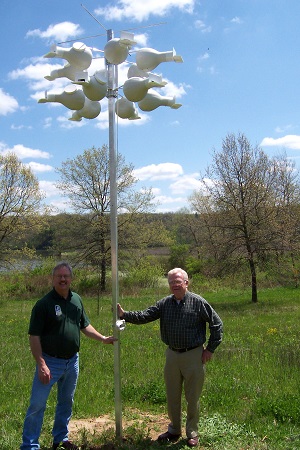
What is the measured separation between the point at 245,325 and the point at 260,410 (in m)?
8.22

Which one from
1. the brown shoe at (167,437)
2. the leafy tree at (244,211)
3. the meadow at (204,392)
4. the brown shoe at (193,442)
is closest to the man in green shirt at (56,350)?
the meadow at (204,392)

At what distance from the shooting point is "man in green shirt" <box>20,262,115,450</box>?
4121mm

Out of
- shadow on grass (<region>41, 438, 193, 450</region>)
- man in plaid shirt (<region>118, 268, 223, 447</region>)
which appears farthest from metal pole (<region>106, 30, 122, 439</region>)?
man in plaid shirt (<region>118, 268, 223, 447</region>)

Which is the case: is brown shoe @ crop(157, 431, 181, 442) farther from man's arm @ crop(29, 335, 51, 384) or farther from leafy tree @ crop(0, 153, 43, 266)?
leafy tree @ crop(0, 153, 43, 266)

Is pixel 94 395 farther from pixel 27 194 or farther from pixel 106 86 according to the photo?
pixel 27 194

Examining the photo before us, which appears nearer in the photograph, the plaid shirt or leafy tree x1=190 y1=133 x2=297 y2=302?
the plaid shirt

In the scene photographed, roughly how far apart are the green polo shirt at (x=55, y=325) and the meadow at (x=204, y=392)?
3.63 ft

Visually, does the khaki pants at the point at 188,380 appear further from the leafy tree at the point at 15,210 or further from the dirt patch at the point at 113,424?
the leafy tree at the point at 15,210

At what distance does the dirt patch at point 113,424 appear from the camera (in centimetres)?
494

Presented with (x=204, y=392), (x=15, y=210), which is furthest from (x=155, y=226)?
(x=204, y=392)

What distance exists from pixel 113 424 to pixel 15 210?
24874 mm

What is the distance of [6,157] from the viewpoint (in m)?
29.3

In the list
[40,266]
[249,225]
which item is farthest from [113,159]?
[40,266]

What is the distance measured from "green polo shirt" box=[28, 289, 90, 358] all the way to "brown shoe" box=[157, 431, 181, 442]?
130cm
